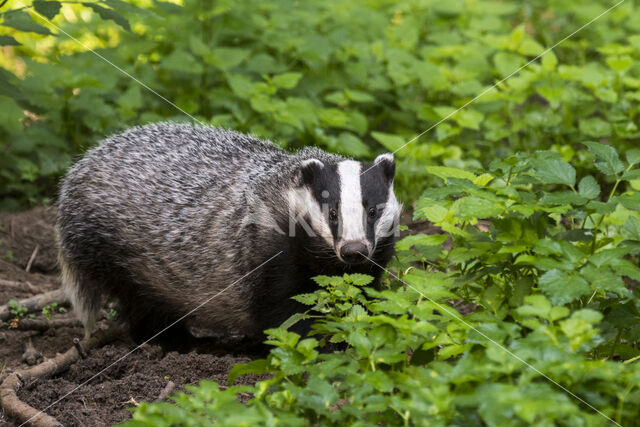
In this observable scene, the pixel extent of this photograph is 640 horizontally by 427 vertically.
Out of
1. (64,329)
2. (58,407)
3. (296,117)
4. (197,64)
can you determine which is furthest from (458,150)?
(58,407)

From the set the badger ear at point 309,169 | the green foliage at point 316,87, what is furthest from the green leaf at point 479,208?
the green foliage at point 316,87

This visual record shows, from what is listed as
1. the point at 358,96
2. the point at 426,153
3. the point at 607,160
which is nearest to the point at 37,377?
the point at 607,160

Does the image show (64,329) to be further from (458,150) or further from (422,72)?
(422,72)

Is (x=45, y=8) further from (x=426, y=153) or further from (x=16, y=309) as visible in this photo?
(x=426, y=153)

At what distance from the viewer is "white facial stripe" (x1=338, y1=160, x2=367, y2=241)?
4.53 m

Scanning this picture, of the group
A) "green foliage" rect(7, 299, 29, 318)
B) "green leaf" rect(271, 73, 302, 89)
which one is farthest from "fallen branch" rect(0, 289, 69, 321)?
"green leaf" rect(271, 73, 302, 89)

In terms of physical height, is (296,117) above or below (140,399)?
above

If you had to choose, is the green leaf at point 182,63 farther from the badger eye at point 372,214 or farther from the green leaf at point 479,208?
the green leaf at point 479,208

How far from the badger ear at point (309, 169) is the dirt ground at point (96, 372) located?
126 cm

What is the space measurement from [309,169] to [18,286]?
8.98 feet

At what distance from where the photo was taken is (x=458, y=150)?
24.6 ft

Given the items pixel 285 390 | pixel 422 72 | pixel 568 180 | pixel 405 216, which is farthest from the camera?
pixel 422 72

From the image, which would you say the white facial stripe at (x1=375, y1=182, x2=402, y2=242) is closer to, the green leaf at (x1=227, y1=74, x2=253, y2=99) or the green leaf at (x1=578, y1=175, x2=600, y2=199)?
the green leaf at (x1=578, y1=175, x2=600, y2=199)

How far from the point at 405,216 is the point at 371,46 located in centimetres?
264
